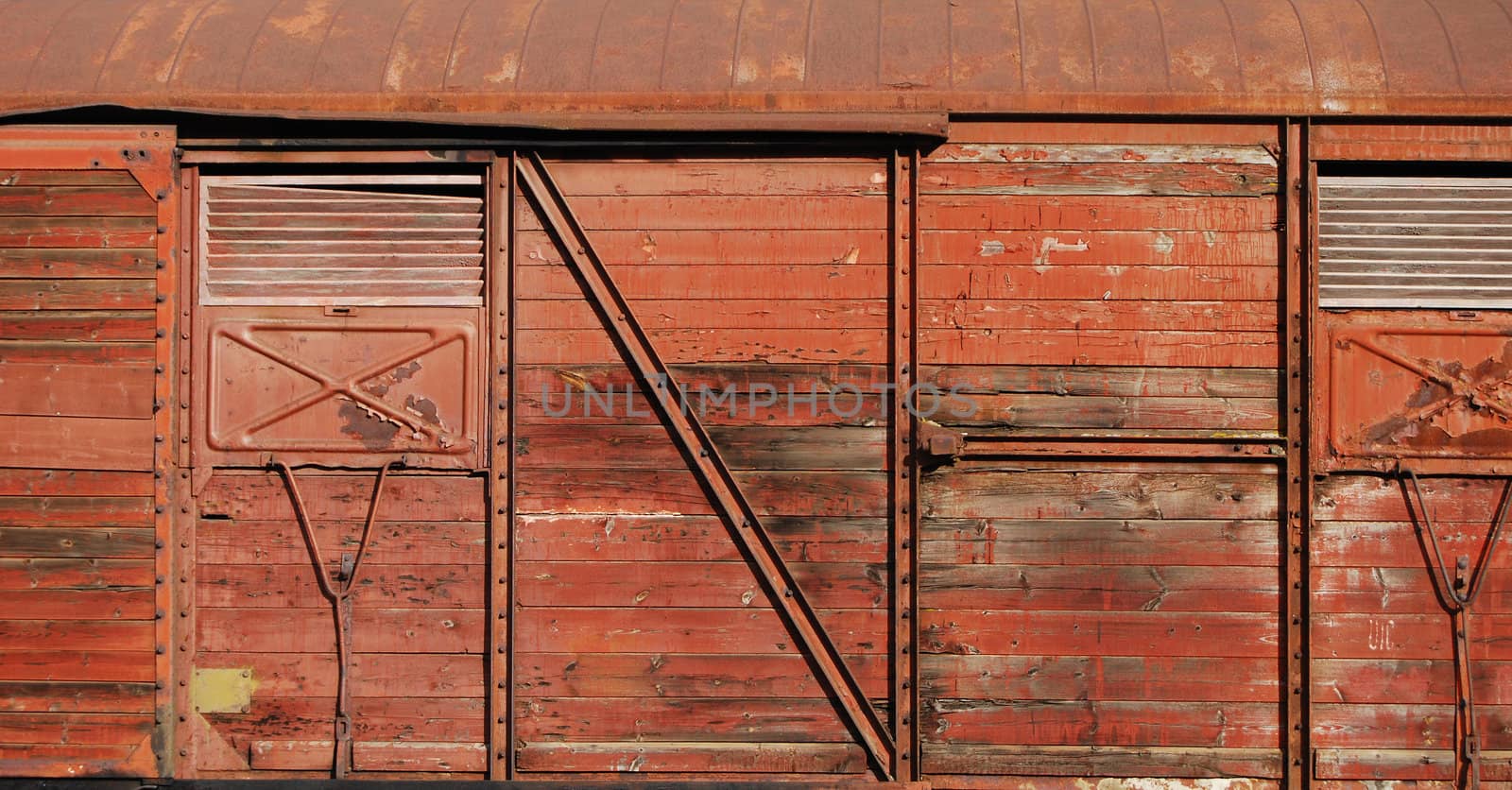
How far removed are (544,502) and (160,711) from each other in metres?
1.52

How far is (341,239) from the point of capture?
306 cm

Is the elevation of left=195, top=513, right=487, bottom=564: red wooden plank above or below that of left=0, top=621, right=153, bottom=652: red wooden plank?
above

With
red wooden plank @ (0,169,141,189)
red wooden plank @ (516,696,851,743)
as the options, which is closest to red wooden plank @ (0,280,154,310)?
red wooden plank @ (0,169,141,189)

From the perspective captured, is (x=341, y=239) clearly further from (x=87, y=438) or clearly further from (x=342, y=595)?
(x=342, y=595)

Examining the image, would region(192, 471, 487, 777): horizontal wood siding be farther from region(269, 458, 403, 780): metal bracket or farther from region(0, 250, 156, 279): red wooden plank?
region(0, 250, 156, 279): red wooden plank

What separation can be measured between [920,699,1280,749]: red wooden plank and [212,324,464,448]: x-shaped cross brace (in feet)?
6.67

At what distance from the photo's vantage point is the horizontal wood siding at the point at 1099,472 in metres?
2.94

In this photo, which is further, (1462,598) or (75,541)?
(75,541)

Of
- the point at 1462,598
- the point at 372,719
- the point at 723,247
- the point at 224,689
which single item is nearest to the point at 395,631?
the point at 372,719

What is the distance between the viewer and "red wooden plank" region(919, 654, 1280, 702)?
115 inches

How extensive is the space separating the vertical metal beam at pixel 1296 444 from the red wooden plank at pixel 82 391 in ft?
13.1

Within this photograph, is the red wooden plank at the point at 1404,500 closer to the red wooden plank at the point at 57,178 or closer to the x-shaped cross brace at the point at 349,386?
the x-shaped cross brace at the point at 349,386

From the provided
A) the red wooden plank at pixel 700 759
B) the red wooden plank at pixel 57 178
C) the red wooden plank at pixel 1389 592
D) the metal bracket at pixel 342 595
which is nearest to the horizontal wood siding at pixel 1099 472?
the red wooden plank at pixel 1389 592

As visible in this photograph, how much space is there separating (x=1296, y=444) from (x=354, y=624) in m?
3.36
